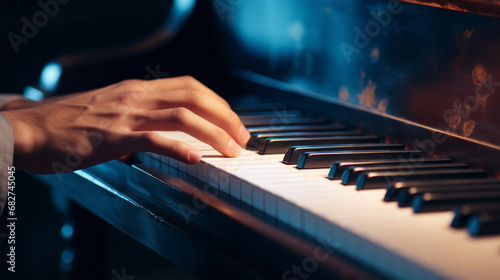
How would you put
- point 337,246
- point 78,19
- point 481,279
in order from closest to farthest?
point 481,279
point 337,246
point 78,19

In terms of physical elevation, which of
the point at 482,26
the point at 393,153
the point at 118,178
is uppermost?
the point at 482,26

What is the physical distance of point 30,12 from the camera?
8.41ft

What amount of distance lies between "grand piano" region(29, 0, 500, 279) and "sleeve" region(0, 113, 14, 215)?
0.65 feet

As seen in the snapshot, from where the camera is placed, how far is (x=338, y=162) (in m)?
0.93

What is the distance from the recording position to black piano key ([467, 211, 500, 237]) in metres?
0.64

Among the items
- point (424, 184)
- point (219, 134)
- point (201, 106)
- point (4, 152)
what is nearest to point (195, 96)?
point (201, 106)

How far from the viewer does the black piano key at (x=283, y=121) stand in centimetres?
133

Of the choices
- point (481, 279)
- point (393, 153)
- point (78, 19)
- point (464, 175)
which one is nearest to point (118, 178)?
point (393, 153)

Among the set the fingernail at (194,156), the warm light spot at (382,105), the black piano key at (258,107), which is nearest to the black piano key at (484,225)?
the fingernail at (194,156)

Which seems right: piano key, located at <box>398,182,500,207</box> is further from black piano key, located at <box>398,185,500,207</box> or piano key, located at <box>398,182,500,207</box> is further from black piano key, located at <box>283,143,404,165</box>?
black piano key, located at <box>283,143,404,165</box>

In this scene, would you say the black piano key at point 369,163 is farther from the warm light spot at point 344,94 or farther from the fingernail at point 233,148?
the warm light spot at point 344,94

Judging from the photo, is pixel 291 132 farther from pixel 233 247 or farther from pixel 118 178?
pixel 233 247

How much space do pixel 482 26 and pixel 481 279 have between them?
58cm

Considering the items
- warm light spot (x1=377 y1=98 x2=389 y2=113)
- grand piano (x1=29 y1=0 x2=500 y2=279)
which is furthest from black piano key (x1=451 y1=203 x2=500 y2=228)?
warm light spot (x1=377 y1=98 x2=389 y2=113)
